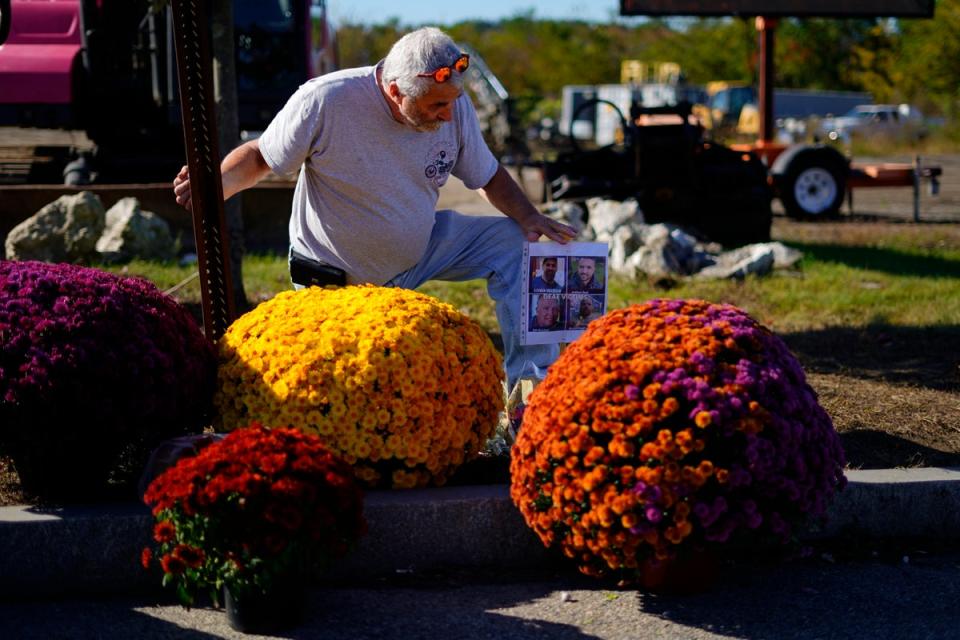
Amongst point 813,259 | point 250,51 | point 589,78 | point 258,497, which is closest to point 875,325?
point 813,259

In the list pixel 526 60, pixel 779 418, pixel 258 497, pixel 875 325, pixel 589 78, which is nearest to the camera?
pixel 258 497

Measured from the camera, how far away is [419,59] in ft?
14.1

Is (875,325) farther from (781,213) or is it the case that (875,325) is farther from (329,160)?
(781,213)

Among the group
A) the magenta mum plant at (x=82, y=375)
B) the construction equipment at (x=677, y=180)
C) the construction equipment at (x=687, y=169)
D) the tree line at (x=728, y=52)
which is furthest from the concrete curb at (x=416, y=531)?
the tree line at (x=728, y=52)

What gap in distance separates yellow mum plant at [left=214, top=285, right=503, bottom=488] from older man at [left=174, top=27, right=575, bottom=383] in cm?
50

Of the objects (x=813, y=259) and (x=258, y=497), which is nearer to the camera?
(x=258, y=497)

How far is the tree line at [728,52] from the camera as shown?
1704 inches

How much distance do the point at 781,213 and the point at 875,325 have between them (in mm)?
8076

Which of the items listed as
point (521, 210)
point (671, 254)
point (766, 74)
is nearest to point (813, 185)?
point (766, 74)

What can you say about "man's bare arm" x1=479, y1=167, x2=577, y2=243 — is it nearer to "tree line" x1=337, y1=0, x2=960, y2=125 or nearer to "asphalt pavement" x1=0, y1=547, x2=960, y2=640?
"asphalt pavement" x1=0, y1=547, x2=960, y2=640

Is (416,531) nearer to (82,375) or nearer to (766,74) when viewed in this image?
(82,375)

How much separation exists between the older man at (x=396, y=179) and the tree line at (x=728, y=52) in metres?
34.8

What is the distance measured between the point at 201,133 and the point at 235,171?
7.5 inches

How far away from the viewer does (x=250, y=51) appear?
514 inches
